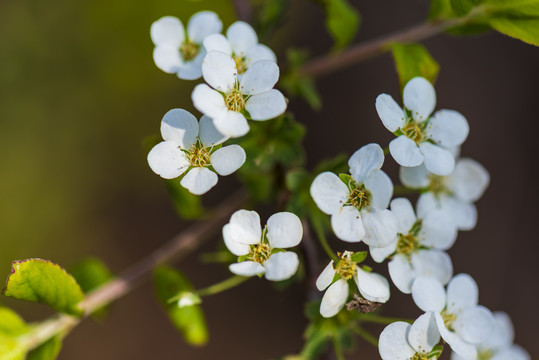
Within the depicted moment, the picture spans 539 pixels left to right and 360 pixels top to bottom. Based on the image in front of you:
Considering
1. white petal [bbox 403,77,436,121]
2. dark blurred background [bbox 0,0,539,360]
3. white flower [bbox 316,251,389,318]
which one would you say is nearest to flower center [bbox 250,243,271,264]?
white flower [bbox 316,251,389,318]

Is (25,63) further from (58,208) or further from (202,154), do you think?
(202,154)

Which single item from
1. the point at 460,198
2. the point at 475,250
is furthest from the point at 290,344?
the point at 460,198

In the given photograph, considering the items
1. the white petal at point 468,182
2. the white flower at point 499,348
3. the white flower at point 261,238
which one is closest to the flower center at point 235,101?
the white flower at point 261,238

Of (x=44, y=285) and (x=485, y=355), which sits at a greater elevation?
(x=44, y=285)

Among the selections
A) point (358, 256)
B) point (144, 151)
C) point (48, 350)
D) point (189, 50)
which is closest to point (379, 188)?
point (358, 256)

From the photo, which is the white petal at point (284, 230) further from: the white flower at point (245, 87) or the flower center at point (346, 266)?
the white flower at point (245, 87)

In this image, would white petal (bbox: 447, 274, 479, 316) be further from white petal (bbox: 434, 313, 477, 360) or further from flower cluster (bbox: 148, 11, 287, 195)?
flower cluster (bbox: 148, 11, 287, 195)

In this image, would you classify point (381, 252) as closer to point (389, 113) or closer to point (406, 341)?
point (406, 341)
